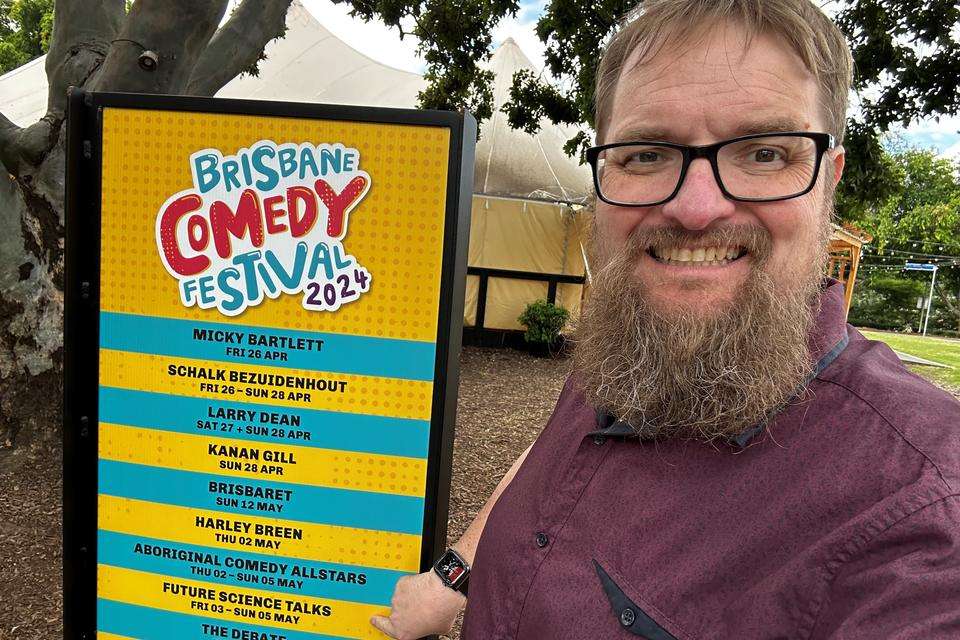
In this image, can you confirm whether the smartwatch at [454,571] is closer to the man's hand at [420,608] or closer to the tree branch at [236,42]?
the man's hand at [420,608]

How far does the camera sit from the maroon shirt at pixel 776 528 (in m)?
0.88

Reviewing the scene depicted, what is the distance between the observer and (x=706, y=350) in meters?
1.27

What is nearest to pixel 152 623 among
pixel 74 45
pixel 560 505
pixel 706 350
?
pixel 560 505

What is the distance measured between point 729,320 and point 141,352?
6.13ft

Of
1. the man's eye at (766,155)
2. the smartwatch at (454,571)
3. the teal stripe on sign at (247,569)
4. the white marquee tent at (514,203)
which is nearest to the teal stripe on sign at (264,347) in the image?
the smartwatch at (454,571)

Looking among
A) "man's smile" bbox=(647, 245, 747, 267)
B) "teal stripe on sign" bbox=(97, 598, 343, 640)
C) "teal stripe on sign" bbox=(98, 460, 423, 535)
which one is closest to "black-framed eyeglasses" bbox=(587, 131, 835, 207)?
"man's smile" bbox=(647, 245, 747, 267)

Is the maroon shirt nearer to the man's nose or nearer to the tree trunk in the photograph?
the man's nose

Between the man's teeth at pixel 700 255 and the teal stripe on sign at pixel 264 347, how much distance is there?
87 centimetres

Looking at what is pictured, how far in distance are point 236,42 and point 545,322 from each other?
307 inches

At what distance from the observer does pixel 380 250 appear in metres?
1.93

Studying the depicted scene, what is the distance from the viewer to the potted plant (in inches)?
465

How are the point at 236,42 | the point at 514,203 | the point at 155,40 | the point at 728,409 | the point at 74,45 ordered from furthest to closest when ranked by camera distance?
the point at 514,203 → the point at 236,42 → the point at 74,45 → the point at 155,40 → the point at 728,409

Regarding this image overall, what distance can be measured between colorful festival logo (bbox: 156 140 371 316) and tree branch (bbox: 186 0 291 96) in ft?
13.2

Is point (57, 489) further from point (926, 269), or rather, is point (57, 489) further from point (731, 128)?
point (926, 269)
